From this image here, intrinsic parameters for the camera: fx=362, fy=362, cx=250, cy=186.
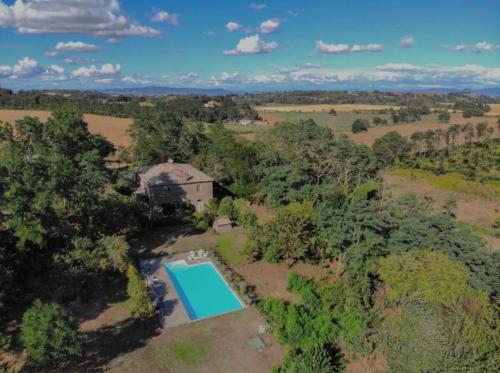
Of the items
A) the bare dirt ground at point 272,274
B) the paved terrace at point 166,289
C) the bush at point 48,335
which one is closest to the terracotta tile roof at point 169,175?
the paved terrace at point 166,289

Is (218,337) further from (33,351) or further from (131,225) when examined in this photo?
(131,225)

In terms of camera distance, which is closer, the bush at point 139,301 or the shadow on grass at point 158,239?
the bush at point 139,301

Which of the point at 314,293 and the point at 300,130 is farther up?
the point at 300,130

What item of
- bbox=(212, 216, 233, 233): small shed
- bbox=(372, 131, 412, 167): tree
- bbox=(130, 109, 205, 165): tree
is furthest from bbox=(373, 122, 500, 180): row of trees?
bbox=(212, 216, 233, 233): small shed

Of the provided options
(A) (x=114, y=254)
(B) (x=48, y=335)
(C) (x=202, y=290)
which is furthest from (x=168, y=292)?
(B) (x=48, y=335)

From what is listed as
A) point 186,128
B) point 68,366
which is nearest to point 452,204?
point 68,366

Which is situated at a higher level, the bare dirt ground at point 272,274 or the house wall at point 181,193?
the house wall at point 181,193

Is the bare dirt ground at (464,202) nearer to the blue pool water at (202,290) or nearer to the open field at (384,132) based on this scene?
the blue pool water at (202,290)
